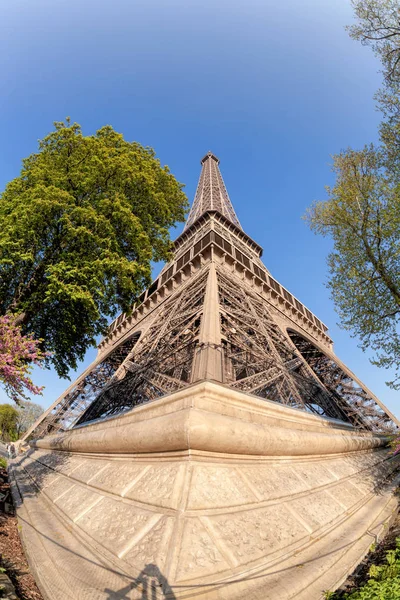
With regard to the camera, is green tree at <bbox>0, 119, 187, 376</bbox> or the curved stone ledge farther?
green tree at <bbox>0, 119, 187, 376</bbox>

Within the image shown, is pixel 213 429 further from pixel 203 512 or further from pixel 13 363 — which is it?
pixel 13 363

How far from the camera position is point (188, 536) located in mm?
2271

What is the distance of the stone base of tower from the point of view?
208 centimetres

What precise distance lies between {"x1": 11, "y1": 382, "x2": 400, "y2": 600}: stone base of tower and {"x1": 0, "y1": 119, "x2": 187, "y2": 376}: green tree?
9.69ft

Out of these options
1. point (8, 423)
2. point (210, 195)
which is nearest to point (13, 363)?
point (210, 195)

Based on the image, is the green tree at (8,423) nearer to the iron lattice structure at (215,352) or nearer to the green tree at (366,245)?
the iron lattice structure at (215,352)

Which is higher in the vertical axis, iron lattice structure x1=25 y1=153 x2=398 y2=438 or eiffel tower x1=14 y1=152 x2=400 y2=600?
iron lattice structure x1=25 y1=153 x2=398 y2=438

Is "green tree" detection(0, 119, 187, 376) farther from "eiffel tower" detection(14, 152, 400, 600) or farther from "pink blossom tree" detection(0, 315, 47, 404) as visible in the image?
"eiffel tower" detection(14, 152, 400, 600)

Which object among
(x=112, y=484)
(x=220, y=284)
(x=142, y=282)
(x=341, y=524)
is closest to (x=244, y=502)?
(x=341, y=524)

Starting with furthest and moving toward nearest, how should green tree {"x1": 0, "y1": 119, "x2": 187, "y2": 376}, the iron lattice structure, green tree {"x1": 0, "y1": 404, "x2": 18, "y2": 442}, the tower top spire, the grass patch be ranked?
1. green tree {"x1": 0, "y1": 404, "x2": 18, "y2": 442}
2. the tower top spire
3. the iron lattice structure
4. green tree {"x1": 0, "y1": 119, "x2": 187, "y2": 376}
5. the grass patch

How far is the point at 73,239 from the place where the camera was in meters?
6.35

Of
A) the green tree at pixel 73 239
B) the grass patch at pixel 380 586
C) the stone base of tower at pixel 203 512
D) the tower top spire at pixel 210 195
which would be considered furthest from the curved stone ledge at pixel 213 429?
the tower top spire at pixel 210 195

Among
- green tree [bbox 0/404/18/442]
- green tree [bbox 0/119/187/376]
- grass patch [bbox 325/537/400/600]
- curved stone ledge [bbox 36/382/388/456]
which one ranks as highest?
green tree [bbox 0/119/187/376]

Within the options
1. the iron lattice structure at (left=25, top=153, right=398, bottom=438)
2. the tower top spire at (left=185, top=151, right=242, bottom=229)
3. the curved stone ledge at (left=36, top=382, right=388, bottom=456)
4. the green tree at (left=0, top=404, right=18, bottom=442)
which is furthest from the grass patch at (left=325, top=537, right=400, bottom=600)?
the green tree at (left=0, top=404, right=18, bottom=442)
